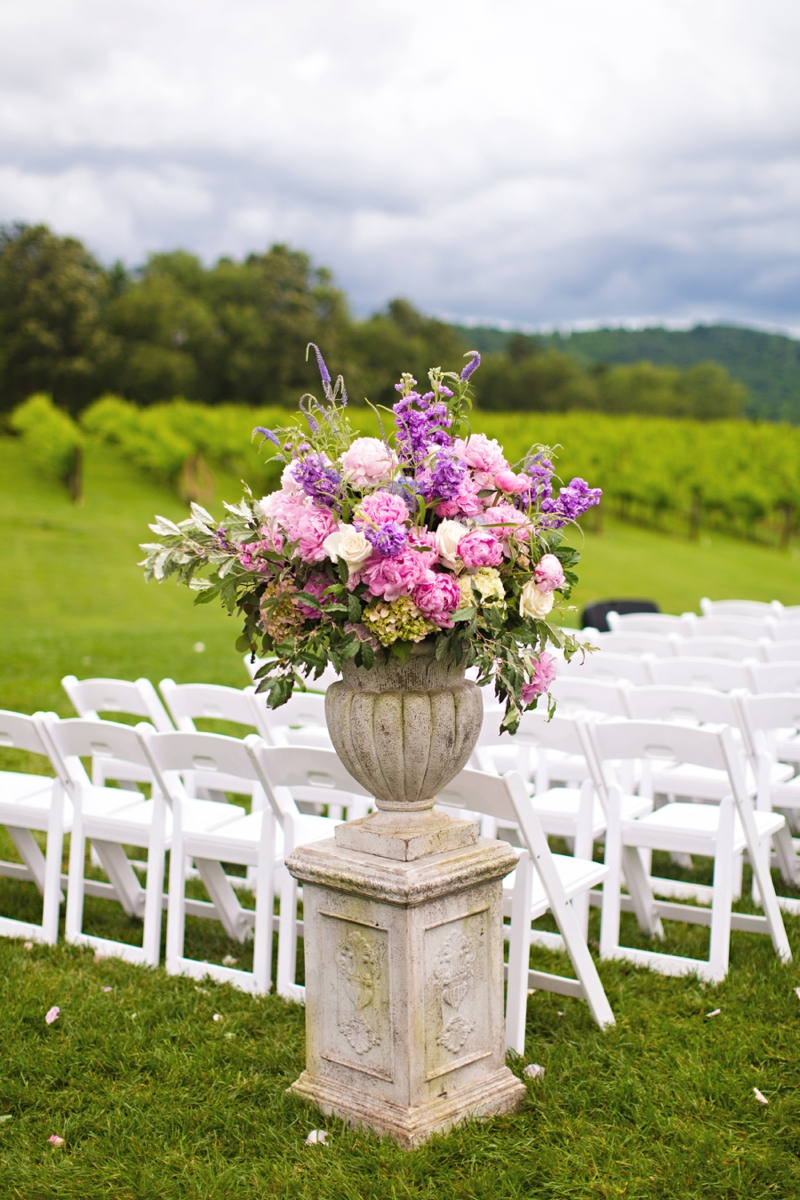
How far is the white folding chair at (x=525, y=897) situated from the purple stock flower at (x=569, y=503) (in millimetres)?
868

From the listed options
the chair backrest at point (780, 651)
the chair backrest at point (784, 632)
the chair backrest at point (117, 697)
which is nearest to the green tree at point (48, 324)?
the chair backrest at point (784, 632)

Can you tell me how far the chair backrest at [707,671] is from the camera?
6.01 metres

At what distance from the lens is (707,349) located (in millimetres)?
100062

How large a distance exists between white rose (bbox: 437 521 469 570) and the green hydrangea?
158 mm

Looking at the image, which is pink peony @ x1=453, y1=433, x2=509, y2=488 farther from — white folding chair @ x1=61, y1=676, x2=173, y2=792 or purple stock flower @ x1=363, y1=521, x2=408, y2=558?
white folding chair @ x1=61, y1=676, x2=173, y2=792

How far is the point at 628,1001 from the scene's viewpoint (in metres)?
4.18

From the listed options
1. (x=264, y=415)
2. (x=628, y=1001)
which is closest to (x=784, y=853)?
(x=628, y=1001)

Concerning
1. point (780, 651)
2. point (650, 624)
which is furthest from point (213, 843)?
point (650, 624)

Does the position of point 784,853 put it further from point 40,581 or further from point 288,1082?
point 40,581

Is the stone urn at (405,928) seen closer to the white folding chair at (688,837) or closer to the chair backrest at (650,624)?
the white folding chair at (688,837)

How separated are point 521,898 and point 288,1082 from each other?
0.97 meters

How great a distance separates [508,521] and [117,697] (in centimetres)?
295

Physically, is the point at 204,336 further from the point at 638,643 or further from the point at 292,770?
the point at 292,770

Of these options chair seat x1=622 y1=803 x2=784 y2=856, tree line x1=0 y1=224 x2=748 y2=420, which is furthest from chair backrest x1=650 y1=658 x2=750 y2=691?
tree line x1=0 y1=224 x2=748 y2=420
